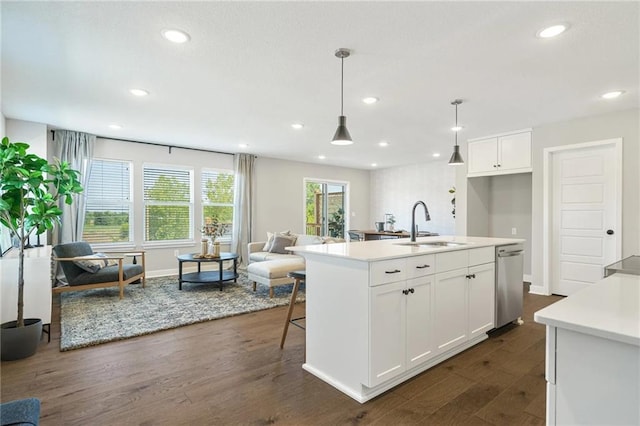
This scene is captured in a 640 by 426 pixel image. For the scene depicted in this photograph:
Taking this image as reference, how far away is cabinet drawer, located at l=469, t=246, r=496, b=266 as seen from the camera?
287 cm

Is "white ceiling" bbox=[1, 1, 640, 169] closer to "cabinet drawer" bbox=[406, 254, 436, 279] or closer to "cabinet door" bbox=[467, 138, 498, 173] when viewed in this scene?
"cabinet door" bbox=[467, 138, 498, 173]

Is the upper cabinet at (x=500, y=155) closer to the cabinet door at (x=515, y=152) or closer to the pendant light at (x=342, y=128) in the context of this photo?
the cabinet door at (x=515, y=152)

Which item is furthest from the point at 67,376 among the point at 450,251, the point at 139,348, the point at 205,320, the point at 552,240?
the point at 552,240

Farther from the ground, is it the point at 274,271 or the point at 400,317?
the point at 400,317

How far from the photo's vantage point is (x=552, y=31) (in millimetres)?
2219

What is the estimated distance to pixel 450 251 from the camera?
262 cm

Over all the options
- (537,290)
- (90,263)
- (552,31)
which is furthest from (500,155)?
(90,263)

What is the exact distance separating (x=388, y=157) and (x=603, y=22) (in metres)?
5.26

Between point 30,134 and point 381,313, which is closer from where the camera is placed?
point 381,313

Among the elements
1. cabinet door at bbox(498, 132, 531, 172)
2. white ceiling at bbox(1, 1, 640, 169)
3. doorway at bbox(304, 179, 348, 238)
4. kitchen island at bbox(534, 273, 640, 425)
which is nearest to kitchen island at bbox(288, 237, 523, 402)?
kitchen island at bbox(534, 273, 640, 425)

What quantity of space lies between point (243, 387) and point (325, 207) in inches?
264

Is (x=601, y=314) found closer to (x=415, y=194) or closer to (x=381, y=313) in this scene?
(x=381, y=313)

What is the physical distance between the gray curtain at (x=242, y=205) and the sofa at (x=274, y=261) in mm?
819

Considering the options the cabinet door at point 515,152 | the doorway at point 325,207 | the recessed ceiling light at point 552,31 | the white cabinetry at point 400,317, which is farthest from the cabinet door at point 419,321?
the doorway at point 325,207
